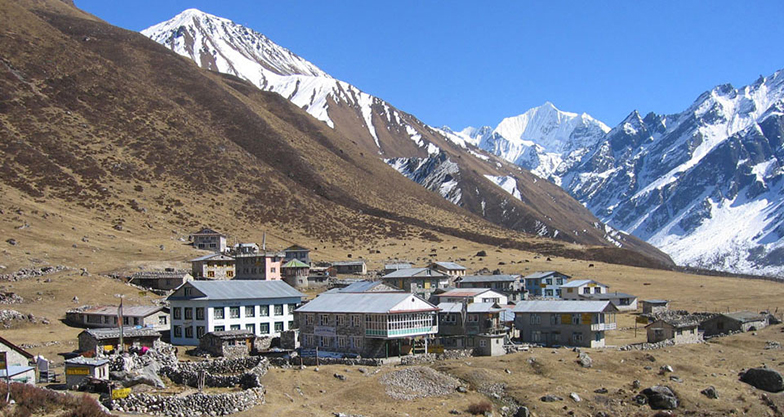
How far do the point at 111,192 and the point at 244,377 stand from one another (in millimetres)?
115341

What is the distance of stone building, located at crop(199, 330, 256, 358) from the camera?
5766 cm

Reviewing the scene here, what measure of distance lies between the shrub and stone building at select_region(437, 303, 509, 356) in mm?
14719

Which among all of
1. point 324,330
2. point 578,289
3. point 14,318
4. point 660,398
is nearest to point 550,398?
point 660,398

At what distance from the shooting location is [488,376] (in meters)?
53.2

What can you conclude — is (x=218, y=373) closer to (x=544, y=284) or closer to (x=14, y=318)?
(x=14, y=318)

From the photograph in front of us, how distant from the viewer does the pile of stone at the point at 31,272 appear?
263 feet

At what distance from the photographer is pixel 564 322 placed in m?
70.3

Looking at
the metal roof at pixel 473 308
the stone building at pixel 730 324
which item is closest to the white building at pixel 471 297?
the metal roof at pixel 473 308

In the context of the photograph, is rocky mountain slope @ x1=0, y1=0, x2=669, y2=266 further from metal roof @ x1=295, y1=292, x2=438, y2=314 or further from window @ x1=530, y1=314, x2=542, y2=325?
window @ x1=530, y1=314, x2=542, y2=325

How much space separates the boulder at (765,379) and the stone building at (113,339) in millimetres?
43692

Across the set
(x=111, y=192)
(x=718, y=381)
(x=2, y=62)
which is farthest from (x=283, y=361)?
(x=2, y=62)

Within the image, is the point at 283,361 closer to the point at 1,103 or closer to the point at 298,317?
the point at 298,317

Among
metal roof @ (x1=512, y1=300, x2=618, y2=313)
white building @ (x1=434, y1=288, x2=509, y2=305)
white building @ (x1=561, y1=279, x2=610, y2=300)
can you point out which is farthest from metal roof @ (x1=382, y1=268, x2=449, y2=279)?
metal roof @ (x1=512, y1=300, x2=618, y2=313)

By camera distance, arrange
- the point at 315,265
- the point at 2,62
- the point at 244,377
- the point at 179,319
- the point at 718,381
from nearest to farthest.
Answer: the point at 244,377
the point at 718,381
the point at 179,319
the point at 315,265
the point at 2,62
